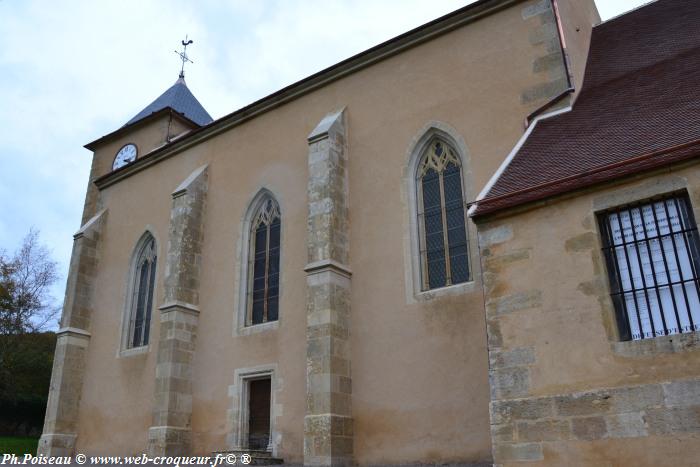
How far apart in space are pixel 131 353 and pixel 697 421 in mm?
12321

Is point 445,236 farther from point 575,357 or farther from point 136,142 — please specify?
point 136,142

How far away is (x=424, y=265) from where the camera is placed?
34.2ft

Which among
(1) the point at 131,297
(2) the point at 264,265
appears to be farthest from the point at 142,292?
(2) the point at 264,265

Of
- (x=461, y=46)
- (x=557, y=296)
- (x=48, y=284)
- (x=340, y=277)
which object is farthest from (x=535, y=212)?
(x=48, y=284)

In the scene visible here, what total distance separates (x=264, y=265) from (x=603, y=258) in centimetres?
794

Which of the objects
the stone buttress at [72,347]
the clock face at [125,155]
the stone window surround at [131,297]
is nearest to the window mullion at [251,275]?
the stone window surround at [131,297]

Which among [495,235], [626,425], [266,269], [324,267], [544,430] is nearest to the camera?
[626,425]

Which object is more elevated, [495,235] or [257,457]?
[495,235]

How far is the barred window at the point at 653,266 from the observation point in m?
5.78

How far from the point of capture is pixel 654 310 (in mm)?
5895

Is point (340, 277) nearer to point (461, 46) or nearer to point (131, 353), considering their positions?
point (461, 46)

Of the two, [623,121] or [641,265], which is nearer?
[641,265]

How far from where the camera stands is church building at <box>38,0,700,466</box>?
19.6ft

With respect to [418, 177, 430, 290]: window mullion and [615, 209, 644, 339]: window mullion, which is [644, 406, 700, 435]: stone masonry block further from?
[418, 177, 430, 290]: window mullion
